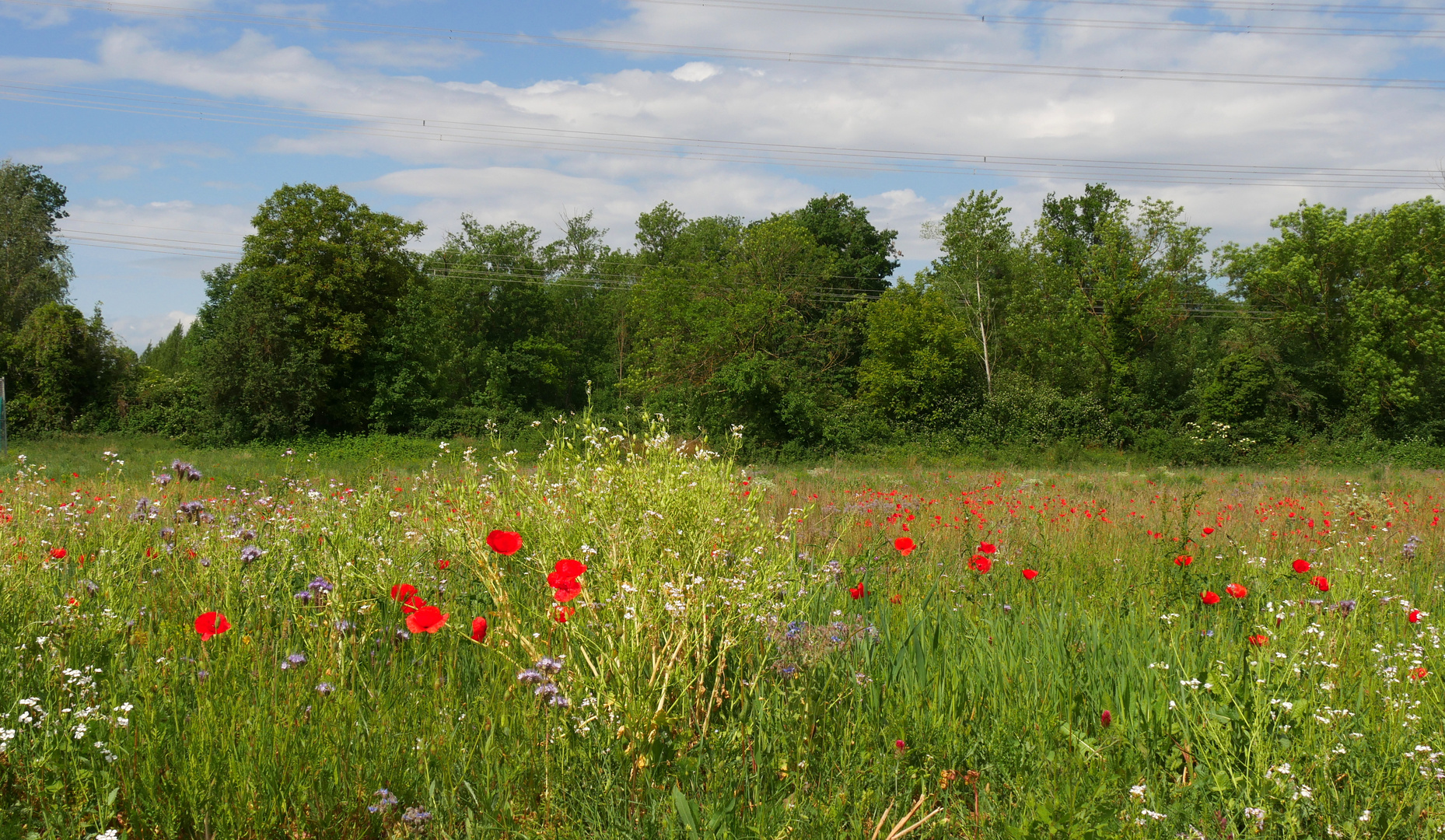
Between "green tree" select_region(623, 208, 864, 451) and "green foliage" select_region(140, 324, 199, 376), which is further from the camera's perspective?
"green foliage" select_region(140, 324, 199, 376)

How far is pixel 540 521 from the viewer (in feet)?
11.0

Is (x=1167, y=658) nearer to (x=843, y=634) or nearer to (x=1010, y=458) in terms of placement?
(x=843, y=634)

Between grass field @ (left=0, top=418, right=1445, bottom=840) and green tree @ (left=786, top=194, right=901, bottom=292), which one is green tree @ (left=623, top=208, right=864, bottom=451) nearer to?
green tree @ (left=786, top=194, right=901, bottom=292)

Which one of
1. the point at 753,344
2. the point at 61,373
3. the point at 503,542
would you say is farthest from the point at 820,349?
the point at 503,542

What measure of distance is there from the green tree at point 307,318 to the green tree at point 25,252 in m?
9.87

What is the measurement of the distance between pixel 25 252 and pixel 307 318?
15.4 m

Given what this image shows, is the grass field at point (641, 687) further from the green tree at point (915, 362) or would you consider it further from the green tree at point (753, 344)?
the green tree at point (915, 362)

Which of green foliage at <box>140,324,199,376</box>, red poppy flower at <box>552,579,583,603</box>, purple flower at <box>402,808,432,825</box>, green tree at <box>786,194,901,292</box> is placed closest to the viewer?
purple flower at <box>402,808,432,825</box>

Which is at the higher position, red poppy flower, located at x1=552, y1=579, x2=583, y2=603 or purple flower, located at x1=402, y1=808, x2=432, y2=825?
red poppy flower, located at x1=552, y1=579, x2=583, y2=603

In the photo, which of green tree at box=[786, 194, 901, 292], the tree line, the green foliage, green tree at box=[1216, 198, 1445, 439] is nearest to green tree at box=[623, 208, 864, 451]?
the tree line

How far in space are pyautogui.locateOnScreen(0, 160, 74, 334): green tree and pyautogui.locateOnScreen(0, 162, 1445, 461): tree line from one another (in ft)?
0.36

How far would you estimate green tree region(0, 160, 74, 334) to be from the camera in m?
37.3

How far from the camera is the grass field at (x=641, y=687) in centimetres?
226

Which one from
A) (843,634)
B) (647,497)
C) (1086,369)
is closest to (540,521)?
(647,497)
